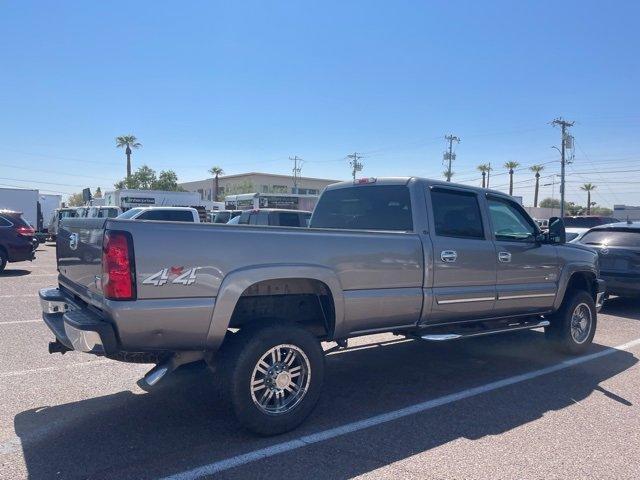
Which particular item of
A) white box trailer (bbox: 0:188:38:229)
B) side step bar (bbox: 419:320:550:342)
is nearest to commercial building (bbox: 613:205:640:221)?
white box trailer (bbox: 0:188:38:229)

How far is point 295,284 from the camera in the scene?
4.37 meters

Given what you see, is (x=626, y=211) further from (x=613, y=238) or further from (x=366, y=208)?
(x=366, y=208)

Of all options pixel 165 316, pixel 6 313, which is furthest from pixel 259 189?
pixel 165 316

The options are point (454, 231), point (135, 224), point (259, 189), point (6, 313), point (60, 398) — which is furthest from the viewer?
point (259, 189)

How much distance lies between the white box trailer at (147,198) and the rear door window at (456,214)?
93.1 ft

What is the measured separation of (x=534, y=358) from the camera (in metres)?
6.79

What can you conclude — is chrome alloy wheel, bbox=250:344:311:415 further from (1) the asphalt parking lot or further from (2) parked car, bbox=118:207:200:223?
(2) parked car, bbox=118:207:200:223

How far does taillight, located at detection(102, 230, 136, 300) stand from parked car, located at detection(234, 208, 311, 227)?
11859mm

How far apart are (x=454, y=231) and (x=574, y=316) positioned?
2668 millimetres

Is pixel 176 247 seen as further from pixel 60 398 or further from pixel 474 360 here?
pixel 474 360

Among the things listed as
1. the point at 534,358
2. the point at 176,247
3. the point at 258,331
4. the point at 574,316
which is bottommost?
the point at 534,358

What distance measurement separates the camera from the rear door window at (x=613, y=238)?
10.4 m

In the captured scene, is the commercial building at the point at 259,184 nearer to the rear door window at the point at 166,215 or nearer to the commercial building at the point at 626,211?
the commercial building at the point at 626,211

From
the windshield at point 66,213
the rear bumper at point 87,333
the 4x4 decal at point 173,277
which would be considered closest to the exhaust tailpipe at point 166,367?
the rear bumper at point 87,333
